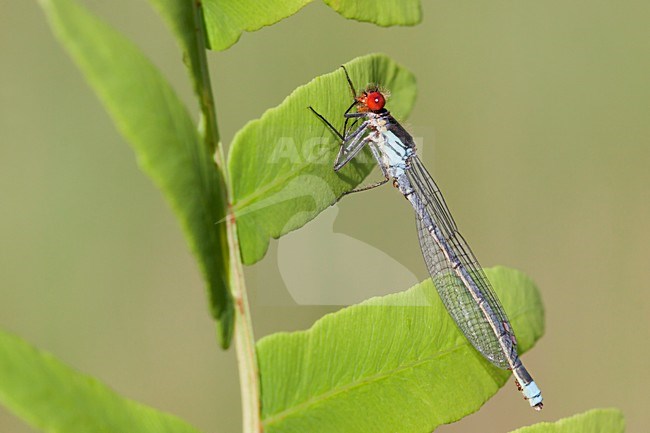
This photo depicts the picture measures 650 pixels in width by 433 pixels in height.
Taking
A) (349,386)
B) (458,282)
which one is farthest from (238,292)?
(458,282)

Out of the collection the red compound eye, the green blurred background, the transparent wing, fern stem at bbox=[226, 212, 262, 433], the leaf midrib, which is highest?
the red compound eye

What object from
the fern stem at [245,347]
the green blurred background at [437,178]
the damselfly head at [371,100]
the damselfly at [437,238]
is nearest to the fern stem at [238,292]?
the fern stem at [245,347]

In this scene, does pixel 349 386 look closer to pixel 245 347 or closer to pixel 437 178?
pixel 245 347

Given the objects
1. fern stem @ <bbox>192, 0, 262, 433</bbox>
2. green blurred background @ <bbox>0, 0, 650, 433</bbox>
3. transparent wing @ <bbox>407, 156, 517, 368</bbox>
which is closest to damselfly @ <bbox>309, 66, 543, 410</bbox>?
transparent wing @ <bbox>407, 156, 517, 368</bbox>

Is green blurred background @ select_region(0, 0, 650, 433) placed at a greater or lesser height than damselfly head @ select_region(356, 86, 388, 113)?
lesser

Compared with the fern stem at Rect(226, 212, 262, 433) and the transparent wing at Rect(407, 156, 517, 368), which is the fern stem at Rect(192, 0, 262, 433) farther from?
the transparent wing at Rect(407, 156, 517, 368)

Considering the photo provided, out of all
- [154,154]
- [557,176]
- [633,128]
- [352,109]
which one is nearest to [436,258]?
[352,109]
